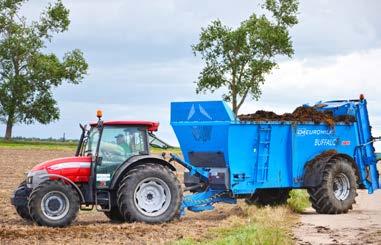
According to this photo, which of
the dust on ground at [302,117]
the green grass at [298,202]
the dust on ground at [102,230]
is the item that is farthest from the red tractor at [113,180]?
the green grass at [298,202]

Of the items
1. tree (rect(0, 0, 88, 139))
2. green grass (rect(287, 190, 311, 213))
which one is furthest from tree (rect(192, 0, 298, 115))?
green grass (rect(287, 190, 311, 213))

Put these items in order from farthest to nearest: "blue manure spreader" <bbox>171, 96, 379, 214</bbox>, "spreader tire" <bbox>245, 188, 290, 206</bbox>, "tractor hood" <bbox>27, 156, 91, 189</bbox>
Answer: "spreader tire" <bbox>245, 188, 290, 206</bbox> < "blue manure spreader" <bbox>171, 96, 379, 214</bbox> < "tractor hood" <bbox>27, 156, 91, 189</bbox>

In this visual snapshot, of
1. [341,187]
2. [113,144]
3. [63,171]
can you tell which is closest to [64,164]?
[63,171]

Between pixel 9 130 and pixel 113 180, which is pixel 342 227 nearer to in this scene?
pixel 113 180

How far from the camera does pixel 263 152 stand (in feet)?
65.8

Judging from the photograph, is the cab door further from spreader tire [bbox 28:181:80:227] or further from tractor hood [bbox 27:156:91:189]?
spreader tire [bbox 28:181:80:227]

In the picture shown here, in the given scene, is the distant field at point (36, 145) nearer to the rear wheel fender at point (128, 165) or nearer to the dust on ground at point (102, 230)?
the dust on ground at point (102, 230)

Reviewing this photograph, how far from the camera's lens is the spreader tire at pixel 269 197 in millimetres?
21938

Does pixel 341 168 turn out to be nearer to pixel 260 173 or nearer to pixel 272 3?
pixel 260 173

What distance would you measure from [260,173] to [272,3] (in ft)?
179

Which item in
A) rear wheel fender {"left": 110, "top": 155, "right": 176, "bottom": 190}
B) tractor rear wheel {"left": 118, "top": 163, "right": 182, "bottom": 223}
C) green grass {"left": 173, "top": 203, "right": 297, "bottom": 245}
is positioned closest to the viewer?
green grass {"left": 173, "top": 203, "right": 297, "bottom": 245}

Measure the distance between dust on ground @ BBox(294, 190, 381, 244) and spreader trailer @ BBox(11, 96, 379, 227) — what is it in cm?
67

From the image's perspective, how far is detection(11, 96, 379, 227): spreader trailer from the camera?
56.9 feet

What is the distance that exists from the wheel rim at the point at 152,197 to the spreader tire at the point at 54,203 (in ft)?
4.49
